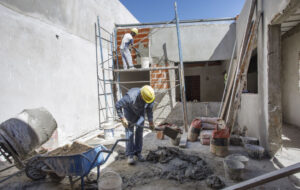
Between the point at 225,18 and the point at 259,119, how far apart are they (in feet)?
12.6

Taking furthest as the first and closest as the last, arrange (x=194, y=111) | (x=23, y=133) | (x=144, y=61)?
(x=194, y=111) → (x=144, y=61) → (x=23, y=133)

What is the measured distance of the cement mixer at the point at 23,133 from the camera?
2.13 m

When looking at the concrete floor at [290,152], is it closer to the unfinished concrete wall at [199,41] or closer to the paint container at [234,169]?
the paint container at [234,169]

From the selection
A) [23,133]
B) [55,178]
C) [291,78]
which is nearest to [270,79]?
[291,78]

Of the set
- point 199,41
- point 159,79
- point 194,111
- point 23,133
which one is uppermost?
point 199,41

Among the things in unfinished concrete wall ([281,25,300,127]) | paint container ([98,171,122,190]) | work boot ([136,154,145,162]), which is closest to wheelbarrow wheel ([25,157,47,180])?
Answer: paint container ([98,171,122,190])

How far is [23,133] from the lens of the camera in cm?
226

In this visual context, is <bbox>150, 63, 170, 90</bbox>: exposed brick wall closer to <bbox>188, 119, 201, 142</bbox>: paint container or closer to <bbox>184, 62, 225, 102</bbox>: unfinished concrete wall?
<bbox>188, 119, 201, 142</bbox>: paint container

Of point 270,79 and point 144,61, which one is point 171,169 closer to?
point 270,79

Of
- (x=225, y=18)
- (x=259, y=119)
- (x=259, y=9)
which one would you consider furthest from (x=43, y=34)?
(x=225, y=18)

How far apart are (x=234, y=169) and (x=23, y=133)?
2.82 metres

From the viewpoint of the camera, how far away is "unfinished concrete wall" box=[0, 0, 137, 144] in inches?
120

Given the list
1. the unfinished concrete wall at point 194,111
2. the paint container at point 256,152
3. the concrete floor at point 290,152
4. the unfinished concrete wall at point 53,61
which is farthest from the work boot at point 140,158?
the unfinished concrete wall at point 194,111

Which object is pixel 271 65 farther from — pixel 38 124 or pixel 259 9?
pixel 38 124
